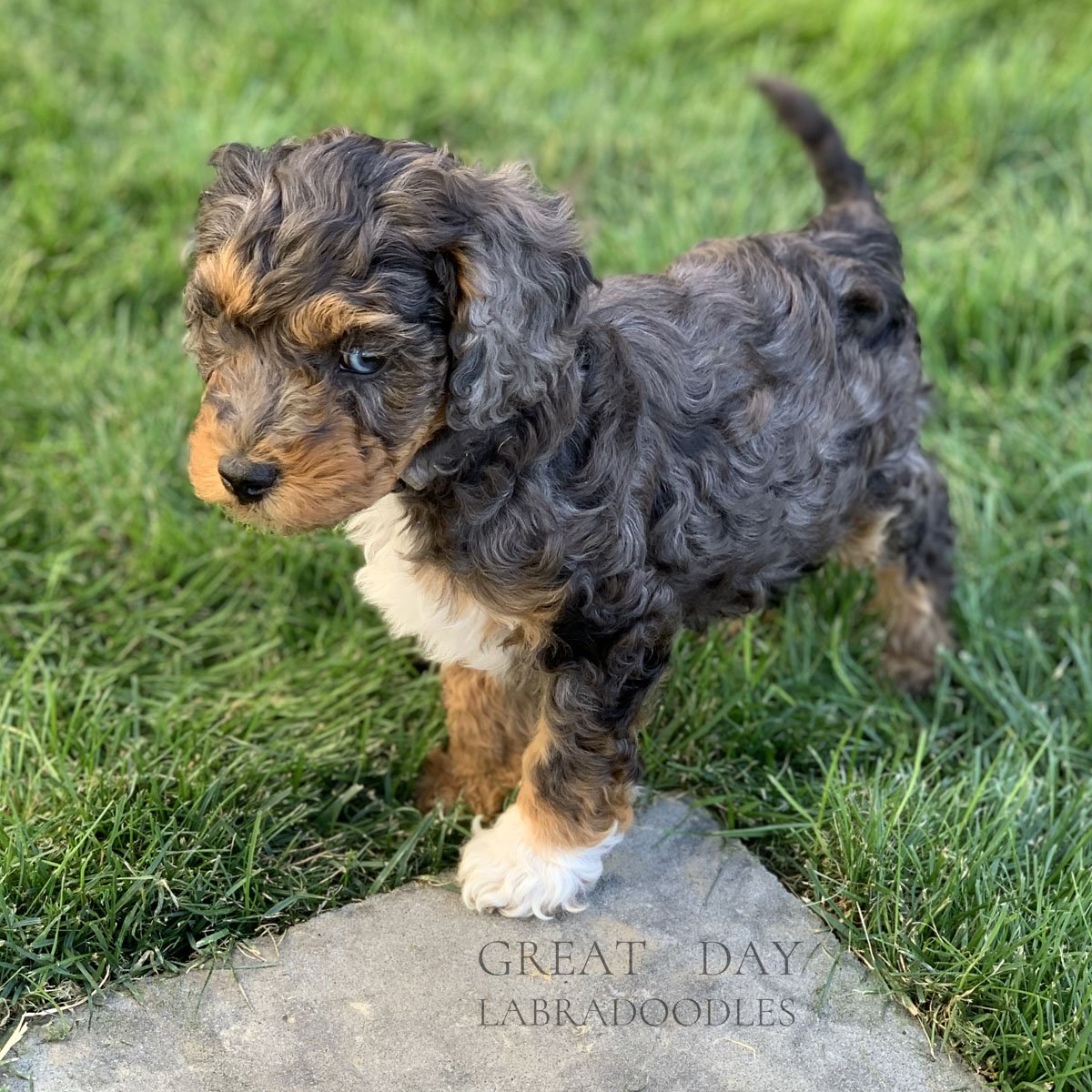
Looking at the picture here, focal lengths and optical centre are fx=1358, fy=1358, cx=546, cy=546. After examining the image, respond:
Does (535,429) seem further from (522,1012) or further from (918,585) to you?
(918,585)

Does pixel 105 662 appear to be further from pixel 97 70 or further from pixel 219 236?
pixel 97 70

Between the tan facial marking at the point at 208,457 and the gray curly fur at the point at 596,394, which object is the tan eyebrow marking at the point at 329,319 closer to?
the gray curly fur at the point at 596,394

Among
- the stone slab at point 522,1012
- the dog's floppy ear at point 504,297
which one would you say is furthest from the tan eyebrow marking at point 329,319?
the stone slab at point 522,1012

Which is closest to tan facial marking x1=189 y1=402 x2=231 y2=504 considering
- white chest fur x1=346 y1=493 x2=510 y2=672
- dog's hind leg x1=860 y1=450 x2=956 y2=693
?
white chest fur x1=346 y1=493 x2=510 y2=672

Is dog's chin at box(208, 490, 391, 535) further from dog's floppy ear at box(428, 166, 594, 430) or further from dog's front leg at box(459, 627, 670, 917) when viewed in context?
dog's front leg at box(459, 627, 670, 917)

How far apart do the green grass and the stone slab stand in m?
0.12

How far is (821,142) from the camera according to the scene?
4.28 m

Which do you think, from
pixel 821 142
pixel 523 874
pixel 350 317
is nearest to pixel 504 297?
pixel 350 317

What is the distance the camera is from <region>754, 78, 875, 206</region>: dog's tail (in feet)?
13.6

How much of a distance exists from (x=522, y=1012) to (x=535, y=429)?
1376mm

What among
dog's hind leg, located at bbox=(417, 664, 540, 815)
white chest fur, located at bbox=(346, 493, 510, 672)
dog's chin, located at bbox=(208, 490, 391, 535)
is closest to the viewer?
dog's chin, located at bbox=(208, 490, 391, 535)

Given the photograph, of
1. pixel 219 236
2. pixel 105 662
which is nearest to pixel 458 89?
pixel 105 662

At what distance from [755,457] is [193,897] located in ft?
5.77

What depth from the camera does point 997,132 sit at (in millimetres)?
6402
